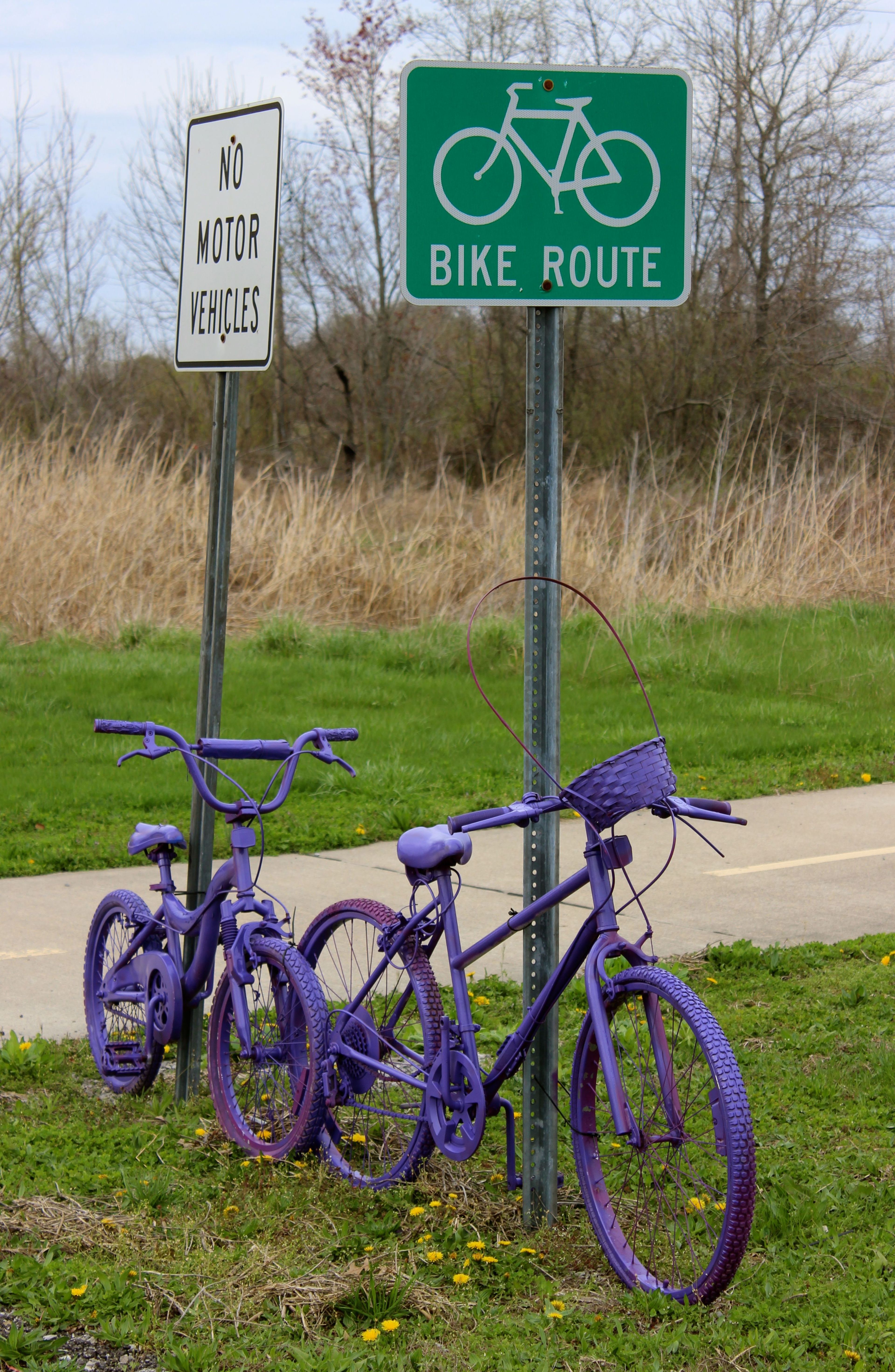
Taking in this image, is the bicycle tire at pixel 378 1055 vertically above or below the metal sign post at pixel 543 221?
below

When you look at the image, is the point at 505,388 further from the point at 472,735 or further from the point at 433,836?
the point at 433,836

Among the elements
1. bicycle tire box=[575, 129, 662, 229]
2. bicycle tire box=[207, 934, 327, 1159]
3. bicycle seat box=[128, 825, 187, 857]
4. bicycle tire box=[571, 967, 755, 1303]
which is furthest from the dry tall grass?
bicycle tire box=[571, 967, 755, 1303]

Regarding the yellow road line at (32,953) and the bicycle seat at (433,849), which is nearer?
the bicycle seat at (433,849)

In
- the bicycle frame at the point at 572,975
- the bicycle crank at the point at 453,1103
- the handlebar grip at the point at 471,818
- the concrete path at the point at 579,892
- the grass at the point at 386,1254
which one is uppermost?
the handlebar grip at the point at 471,818

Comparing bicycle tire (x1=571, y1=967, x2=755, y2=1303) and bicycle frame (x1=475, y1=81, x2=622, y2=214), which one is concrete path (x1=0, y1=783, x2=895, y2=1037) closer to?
bicycle tire (x1=571, y1=967, x2=755, y2=1303)

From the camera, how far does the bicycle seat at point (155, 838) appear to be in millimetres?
4746

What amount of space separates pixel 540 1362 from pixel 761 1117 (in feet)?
5.09

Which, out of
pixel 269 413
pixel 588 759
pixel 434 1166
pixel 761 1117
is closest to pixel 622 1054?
pixel 434 1166

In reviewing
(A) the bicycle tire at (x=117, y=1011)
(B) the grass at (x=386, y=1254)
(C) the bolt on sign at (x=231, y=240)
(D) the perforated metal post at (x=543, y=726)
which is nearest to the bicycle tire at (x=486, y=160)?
(D) the perforated metal post at (x=543, y=726)

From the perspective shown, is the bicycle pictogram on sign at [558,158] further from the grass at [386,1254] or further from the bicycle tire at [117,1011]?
the grass at [386,1254]

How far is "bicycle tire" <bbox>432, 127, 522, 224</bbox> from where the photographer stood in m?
3.71

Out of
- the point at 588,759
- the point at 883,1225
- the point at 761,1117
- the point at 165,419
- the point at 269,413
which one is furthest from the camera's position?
the point at 269,413

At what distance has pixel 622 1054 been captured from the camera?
11.7 feet

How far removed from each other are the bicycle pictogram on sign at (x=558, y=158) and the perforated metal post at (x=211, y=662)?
1.22 meters
